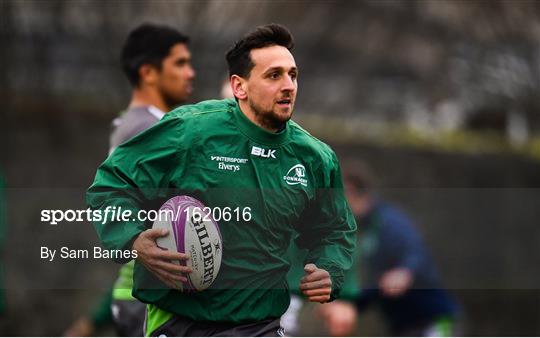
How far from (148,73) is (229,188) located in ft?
7.51

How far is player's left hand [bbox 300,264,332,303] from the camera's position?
17.8ft

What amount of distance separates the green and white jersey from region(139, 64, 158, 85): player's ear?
6.35ft

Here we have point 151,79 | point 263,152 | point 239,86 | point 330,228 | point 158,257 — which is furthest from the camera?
point 151,79

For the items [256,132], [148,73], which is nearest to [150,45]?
[148,73]

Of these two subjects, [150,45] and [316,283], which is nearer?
[316,283]

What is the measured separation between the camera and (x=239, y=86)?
18.5 feet

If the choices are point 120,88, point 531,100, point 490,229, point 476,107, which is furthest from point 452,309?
point 476,107

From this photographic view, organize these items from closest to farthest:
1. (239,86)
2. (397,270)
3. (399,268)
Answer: (239,86) → (397,270) → (399,268)

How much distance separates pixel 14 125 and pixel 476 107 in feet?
25.2

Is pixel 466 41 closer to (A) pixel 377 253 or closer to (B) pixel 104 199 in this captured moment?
(A) pixel 377 253

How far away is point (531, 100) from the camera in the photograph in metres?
16.0

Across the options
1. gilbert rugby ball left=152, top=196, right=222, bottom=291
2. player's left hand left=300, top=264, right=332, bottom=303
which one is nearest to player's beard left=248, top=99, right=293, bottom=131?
gilbert rugby ball left=152, top=196, right=222, bottom=291

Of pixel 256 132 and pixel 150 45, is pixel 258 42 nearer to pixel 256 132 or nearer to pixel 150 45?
pixel 256 132

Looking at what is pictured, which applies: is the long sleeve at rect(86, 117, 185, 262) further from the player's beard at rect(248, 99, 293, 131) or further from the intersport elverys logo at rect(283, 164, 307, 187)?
the intersport elverys logo at rect(283, 164, 307, 187)
